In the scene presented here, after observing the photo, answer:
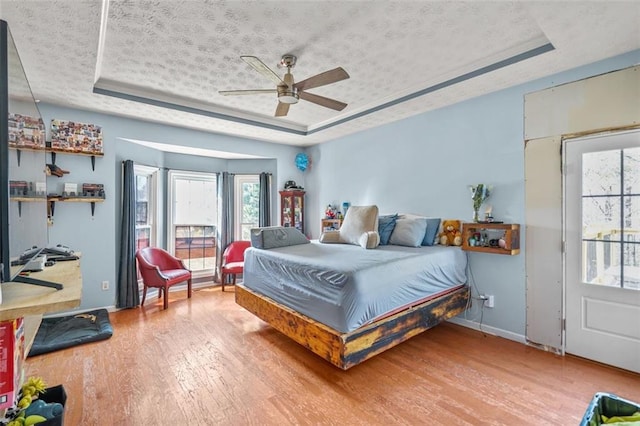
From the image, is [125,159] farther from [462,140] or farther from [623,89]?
[623,89]

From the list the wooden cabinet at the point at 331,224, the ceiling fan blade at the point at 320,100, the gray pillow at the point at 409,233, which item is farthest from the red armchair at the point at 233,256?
the ceiling fan blade at the point at 320,100

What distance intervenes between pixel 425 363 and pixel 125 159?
14.5 feet

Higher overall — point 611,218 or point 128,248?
point 611,218

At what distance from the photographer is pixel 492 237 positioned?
3182 millimetres

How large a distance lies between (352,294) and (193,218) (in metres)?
3.95

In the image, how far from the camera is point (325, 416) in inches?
75.2

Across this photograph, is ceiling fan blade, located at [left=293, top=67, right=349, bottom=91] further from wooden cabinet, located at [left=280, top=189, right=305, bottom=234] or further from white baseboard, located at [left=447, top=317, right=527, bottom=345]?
wooden cabinet, located at [left=280, top=189, right=305, bottom=234]

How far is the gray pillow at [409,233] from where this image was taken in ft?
10.9

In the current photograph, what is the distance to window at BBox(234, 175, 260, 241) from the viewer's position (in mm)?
5480

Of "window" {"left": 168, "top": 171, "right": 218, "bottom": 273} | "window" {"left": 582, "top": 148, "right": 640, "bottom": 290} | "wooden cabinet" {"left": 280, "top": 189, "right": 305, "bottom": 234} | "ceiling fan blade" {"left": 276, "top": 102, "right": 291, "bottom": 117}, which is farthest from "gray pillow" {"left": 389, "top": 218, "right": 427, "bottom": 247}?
"window" {"left": 168, "top": 171, "right": 218, "bottom": 273}

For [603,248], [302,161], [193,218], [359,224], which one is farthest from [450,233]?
[193,218]

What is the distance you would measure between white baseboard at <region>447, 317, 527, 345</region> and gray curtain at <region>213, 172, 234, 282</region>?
3.77 meters

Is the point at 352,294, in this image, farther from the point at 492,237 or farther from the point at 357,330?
the point at 492,237

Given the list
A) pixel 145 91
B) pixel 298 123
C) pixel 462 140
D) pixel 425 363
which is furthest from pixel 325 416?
pixel 298 123
